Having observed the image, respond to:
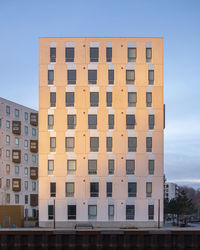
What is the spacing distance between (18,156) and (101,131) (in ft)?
136

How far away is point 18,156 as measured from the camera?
311 feet

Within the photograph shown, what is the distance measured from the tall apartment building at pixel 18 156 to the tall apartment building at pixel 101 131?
115ft

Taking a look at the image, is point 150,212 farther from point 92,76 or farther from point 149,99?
point 92,76

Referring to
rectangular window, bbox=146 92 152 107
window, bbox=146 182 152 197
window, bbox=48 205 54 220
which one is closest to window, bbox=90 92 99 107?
rectangular window, bbox=146 92 152 107

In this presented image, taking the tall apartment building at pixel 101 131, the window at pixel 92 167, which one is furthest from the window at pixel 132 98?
the window at pixel 92 167

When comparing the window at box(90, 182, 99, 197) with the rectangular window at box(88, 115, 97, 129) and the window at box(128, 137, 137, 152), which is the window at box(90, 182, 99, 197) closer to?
the window at box(128, 137, 137, 152)

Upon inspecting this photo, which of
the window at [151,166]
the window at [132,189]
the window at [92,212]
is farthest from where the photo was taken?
the window at [151,166]

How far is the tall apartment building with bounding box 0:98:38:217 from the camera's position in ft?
301

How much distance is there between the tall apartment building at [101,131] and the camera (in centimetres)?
5850

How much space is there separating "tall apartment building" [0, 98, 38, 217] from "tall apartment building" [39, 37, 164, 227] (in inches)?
1381

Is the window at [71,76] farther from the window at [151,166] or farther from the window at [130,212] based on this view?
the window at [130,212]

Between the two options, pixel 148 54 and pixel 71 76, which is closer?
pixel 71 76

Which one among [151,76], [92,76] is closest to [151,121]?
[151,76]

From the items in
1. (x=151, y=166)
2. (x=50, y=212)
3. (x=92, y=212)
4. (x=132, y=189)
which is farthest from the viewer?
(x=151, y=166)
